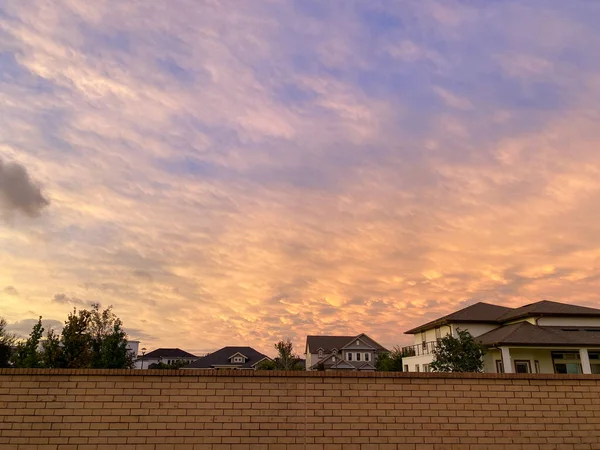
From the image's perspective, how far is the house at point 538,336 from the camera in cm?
2725

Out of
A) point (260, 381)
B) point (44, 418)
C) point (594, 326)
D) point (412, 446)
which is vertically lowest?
point (412, 446)

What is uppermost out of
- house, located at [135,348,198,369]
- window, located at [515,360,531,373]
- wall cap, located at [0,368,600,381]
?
house, located at [135,348,198,369]

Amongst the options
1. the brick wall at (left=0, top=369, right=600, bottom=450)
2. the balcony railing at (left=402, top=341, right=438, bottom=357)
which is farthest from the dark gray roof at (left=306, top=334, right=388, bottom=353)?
the brick wall at (left=0, top=369, right=600, bottom=450)

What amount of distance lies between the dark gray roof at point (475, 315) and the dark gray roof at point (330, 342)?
36.3 m

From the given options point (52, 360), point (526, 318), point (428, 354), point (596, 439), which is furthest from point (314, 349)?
point (596, 439)

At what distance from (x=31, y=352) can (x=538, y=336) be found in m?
30.6

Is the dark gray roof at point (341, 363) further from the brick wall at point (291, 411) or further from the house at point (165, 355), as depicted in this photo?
the brick wall at point (291, 411)

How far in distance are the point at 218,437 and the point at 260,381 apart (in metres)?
1.14

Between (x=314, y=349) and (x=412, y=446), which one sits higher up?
(x=314, y=349)

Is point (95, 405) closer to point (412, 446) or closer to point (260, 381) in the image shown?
point (260, 381)

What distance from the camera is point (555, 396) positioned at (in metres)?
8.59

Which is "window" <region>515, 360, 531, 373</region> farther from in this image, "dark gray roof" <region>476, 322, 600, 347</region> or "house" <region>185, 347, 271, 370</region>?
"house" <region>185, 347, 271, 370</region>

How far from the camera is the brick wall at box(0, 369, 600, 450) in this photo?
7.64 m

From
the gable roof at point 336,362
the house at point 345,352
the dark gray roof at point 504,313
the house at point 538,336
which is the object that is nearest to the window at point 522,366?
the house at point 538,336
